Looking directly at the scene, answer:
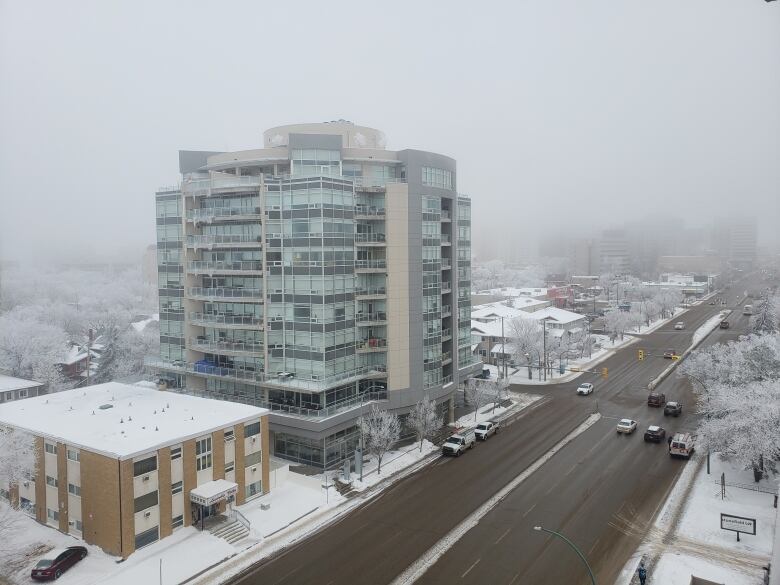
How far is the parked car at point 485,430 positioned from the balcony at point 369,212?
64.4ft

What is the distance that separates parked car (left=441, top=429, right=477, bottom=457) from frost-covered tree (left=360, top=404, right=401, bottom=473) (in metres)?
4.25

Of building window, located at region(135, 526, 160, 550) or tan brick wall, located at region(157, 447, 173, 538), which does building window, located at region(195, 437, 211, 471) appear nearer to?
tan brick wall, located at region(157, 447, 173, 538)

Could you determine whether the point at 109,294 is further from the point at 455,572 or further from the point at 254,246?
the point at 455,572

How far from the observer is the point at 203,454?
31.3m

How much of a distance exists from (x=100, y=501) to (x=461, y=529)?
1906cm

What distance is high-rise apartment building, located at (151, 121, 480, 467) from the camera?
40219mm

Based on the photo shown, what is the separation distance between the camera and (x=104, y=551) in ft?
90.1

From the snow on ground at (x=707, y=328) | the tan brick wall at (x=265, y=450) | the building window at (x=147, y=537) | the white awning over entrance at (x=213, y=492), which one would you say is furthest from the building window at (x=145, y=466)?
the snow on ground at (x=707, y=328)

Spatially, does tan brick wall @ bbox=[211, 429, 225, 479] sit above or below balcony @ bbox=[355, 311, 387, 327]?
below

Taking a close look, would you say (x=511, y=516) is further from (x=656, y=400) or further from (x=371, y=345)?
(x=656, y=400)

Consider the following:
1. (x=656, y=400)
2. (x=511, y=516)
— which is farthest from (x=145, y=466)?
(x=656, y=400)

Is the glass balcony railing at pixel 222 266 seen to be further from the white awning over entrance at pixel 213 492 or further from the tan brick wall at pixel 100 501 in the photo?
the tan brick wall at pixel 100 501

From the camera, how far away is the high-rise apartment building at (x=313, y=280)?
4022 centimetres

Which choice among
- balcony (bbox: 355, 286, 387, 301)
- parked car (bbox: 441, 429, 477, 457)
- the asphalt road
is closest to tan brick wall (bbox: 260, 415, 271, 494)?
the asphalt road
